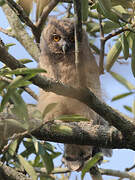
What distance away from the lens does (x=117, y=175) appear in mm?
3273

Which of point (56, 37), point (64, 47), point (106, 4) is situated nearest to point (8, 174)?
point (106, 4)

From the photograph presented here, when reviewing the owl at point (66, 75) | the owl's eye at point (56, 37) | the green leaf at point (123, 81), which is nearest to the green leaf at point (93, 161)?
the green leaf at point (123, 81)

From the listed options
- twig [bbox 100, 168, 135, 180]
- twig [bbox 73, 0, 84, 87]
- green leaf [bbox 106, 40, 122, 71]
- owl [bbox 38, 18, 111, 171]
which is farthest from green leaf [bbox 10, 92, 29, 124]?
owl [bbox 38, 18, 111, 171]

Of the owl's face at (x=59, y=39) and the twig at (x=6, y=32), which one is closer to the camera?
the owl's face at (x=59, y=39)

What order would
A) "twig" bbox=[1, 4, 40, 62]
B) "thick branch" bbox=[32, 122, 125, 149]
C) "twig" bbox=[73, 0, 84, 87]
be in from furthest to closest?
"twig" bbox=[1, 4, 40, 62], "thick branch" bbox=[32, 122, 125, 149], "twig" bbox=[73, 0, 84, 87]

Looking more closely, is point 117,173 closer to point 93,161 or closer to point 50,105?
point 93,161

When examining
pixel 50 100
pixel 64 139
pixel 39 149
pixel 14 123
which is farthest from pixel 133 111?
pixel 50 100

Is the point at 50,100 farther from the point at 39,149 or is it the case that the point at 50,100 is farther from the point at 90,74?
the point at 39,149

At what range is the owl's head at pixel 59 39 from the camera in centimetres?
489

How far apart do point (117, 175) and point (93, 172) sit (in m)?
0.78

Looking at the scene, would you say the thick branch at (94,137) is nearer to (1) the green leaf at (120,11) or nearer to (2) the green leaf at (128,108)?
(2) the green leaf at (128,108)

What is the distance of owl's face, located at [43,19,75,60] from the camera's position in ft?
16.0

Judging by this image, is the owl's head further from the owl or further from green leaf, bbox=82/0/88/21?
green leaf, bbox=82/0/88/21

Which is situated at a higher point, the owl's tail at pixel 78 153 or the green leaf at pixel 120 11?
the green leaf at pixel 120 11
